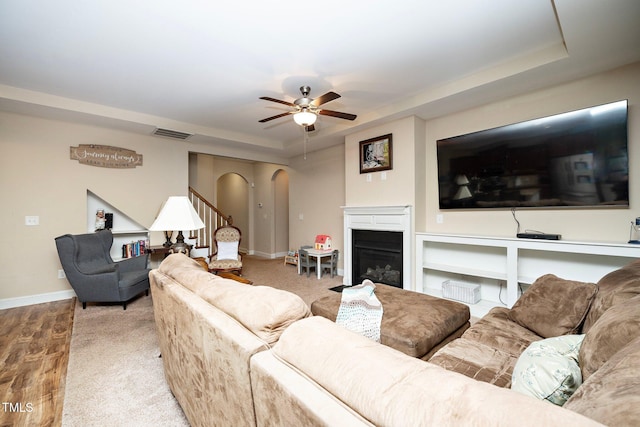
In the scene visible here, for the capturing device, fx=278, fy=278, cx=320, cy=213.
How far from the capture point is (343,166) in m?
5.22

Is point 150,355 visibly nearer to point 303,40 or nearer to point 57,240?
point 57,240

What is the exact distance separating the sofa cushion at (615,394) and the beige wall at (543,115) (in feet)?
8.86

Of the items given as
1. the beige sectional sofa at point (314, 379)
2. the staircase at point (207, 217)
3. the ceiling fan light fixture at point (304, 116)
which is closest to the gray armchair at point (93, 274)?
the staircase at point (207, 217)

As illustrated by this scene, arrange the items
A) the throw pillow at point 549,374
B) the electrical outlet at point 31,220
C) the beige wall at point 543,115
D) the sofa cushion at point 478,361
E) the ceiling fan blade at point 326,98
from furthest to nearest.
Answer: the electrical outlet at point 31,220 < the ceiling fan blade at point 326,98 < the beige wall at point 543,115 < the sofa cushion at point 478,361 < the throw pillow at point 549,374

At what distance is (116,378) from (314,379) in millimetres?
2120

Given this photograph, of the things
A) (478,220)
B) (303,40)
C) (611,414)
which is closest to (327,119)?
(303,40)

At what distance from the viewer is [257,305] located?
1.02 meters

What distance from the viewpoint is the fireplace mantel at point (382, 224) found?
3748 millimetres

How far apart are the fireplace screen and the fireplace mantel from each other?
0.09 m

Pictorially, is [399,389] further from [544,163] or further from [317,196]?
[317,196]

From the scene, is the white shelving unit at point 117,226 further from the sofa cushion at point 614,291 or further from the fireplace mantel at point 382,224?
the sofa cushion at point 614,291

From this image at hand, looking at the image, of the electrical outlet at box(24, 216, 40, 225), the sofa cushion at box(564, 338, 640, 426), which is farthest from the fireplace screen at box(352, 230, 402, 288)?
the electrical outlet at box(24, 216, 40, 225)

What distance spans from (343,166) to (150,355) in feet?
13.2

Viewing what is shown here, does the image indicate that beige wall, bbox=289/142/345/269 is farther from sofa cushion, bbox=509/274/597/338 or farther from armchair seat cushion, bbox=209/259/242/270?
sofa cushion, bbox=509/274/597/338
